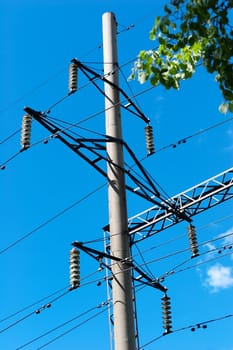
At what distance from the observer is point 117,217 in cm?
1023

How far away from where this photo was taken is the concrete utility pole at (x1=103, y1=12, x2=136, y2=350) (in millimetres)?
9258

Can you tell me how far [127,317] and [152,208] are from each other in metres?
8.78

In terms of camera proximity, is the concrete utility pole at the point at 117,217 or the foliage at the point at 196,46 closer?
the foliage at the point at 196,46

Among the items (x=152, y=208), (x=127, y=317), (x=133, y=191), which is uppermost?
(x=152, y=208)

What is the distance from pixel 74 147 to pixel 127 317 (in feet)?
11.1

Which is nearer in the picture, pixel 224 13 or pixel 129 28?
pixel 224 13

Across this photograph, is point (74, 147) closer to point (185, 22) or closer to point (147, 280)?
point (147, 280)

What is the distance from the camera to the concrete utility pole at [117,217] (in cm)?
926

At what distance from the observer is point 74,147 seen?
11039 millimetres

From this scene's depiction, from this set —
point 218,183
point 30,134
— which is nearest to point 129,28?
point 30,134

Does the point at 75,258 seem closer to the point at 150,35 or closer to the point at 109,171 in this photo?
the point at 109,171

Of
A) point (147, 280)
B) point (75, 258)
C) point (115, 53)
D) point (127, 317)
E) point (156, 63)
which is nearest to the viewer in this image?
point (156, 63)

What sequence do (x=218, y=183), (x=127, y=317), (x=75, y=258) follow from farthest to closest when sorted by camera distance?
(x=218, y=183) → (x=75, y=258) → (x=127, y=317)

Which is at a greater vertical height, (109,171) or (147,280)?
(109,171)
